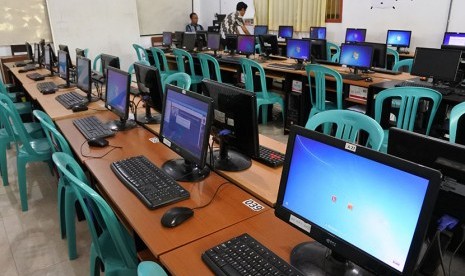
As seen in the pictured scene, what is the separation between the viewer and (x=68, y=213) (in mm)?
2129

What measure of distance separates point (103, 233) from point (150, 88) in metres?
1.09

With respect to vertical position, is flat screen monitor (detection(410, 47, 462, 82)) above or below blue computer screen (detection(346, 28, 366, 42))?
below

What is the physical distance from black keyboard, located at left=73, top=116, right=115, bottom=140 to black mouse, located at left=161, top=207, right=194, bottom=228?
45.4 inches

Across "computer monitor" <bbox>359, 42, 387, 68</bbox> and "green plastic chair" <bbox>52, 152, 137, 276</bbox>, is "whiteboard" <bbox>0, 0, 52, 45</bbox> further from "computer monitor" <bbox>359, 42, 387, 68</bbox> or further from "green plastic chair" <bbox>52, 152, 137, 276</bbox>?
"green plastic chair" <bbox>52, 152, 137, 276</bbox>

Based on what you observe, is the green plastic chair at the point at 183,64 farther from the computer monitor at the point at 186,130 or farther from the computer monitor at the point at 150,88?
the computer monitor at the point at 186,130

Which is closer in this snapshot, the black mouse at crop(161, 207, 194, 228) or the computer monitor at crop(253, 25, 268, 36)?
the black mouse at crop(161, 207, 194, 228)

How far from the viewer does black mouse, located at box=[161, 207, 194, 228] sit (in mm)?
1370

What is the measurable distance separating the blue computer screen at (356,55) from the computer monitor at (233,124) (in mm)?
2754

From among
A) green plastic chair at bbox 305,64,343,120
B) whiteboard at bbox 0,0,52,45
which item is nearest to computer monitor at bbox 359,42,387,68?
green plastic chair at bbox 305,64,343,120

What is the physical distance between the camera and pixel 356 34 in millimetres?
7035

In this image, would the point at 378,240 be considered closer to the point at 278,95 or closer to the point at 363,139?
the point at 363,139

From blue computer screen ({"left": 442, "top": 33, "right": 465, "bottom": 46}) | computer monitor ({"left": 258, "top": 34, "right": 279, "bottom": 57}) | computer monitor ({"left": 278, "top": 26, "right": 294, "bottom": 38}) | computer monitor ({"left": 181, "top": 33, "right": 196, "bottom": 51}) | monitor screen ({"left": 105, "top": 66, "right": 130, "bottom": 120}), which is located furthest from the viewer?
computer monitor ({"left": 278, "top": 26, "right": 294, "bottom": 38})

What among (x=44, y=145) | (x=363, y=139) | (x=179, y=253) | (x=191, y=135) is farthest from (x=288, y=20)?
(x=179, y=253)

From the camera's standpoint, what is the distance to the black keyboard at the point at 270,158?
6.26 feet
